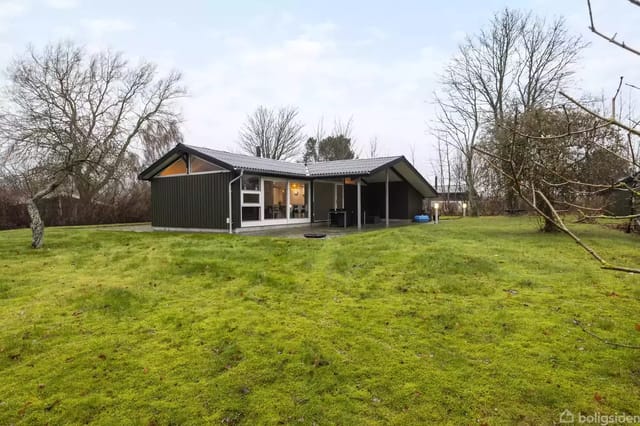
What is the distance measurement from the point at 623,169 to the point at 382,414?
29.7ft

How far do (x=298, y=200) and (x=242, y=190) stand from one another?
122 inches

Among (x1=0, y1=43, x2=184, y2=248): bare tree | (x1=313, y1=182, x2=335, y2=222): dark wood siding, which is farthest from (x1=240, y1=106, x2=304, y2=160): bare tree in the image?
(x1=313, y1=182, x2=335, y2=222): dark wood siding

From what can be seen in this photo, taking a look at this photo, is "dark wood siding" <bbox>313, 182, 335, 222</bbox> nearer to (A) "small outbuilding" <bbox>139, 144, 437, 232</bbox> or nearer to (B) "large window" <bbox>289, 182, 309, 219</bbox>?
(A) "small outbuilding" <bbox>139, 144, 437, 232</bbox>

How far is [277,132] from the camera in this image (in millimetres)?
34000

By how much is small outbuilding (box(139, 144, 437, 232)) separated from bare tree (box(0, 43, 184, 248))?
3.29 metres

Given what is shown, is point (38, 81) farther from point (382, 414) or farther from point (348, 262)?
point (382, 414)

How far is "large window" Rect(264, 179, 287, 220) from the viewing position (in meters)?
12.9

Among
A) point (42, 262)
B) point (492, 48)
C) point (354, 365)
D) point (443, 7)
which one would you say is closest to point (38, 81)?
point (42, 262)

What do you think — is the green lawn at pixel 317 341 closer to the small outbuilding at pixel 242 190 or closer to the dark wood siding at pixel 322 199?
the small outbuilding at pixel 242 190

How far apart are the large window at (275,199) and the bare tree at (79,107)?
6809 millimetres

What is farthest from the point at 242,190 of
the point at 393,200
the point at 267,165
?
the point at 393,200

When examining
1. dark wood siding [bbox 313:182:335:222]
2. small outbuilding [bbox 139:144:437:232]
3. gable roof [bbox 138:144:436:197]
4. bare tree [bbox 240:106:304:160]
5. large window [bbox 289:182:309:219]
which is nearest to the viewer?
small outbuilding [bbox 139:144:437:232]

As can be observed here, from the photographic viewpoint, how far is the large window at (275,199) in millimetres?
12886

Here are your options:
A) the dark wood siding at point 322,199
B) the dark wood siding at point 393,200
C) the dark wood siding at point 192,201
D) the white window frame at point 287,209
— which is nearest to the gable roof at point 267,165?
the white window frame at point 287,209
